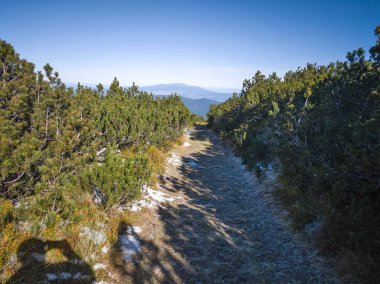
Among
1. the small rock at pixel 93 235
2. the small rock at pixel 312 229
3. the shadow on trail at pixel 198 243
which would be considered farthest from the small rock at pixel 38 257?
the small rock at pixel 312 229

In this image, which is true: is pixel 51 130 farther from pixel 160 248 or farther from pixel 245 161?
pixel 245 161

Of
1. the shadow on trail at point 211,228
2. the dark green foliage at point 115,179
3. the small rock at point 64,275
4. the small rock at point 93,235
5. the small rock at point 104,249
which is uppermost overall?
the dark green foliage at point 115,179

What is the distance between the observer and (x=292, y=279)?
459cm

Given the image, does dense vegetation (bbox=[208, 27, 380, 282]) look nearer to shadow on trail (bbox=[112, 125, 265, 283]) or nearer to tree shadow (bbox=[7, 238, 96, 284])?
shadow on trail (bbox=[112, 125, 265, 283])

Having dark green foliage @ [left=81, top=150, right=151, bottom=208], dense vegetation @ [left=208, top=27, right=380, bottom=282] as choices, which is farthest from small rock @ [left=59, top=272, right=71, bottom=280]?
dense vegetation @ [left=208, top=27, right=380, bottom=282]

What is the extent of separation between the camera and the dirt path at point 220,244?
181 inches

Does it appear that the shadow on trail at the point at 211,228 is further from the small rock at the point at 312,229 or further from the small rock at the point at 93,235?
the small rock at the point at 93,235

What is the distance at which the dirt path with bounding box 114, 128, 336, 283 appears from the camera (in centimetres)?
459

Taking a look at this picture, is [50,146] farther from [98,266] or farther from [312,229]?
[312,229]

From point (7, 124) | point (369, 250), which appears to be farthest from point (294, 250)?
point (7, 124)

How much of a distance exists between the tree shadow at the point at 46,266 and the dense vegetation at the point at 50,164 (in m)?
0.15

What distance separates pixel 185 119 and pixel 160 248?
56.0 feet

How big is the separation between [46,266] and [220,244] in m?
3.68

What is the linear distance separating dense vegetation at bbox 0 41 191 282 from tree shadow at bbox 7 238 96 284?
15 cm
